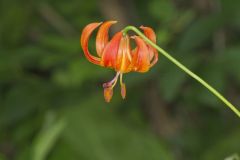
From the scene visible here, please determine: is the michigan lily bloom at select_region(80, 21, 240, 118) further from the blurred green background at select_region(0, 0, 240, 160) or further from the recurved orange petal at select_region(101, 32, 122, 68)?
the blurred green background at select_region(0, 0, 240, 160)

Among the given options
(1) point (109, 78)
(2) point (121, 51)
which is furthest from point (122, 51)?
(1) point (109, 78)

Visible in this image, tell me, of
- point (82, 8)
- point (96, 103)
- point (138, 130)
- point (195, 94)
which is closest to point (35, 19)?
point (82, 8)

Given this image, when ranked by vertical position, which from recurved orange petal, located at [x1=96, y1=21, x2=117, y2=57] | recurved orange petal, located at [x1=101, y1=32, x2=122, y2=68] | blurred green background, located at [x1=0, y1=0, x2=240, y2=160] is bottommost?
recurved orange petal, located at [x1=101, y1=32, x2=122, y2=68]

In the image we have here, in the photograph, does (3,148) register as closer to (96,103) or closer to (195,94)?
(96,103)

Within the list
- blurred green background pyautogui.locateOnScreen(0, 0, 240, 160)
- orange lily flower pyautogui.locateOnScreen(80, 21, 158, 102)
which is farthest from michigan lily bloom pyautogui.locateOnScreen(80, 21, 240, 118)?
blurred green background pyautogui.locateOnScreen(0, 0, 240, 160)

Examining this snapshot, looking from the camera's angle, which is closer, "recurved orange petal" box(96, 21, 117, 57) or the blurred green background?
"recurved orange petal" box(96, 21, 117, 57)

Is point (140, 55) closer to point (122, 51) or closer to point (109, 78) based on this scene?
point (122, 51)

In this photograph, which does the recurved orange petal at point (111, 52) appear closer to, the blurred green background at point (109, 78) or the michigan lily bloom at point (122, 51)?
the michigan lily bloom at point (122, 51)

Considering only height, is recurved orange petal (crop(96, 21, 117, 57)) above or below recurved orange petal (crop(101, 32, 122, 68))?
above

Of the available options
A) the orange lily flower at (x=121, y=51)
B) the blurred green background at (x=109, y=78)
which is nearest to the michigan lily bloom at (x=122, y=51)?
the orange lily flower at (x=121, y=51)
